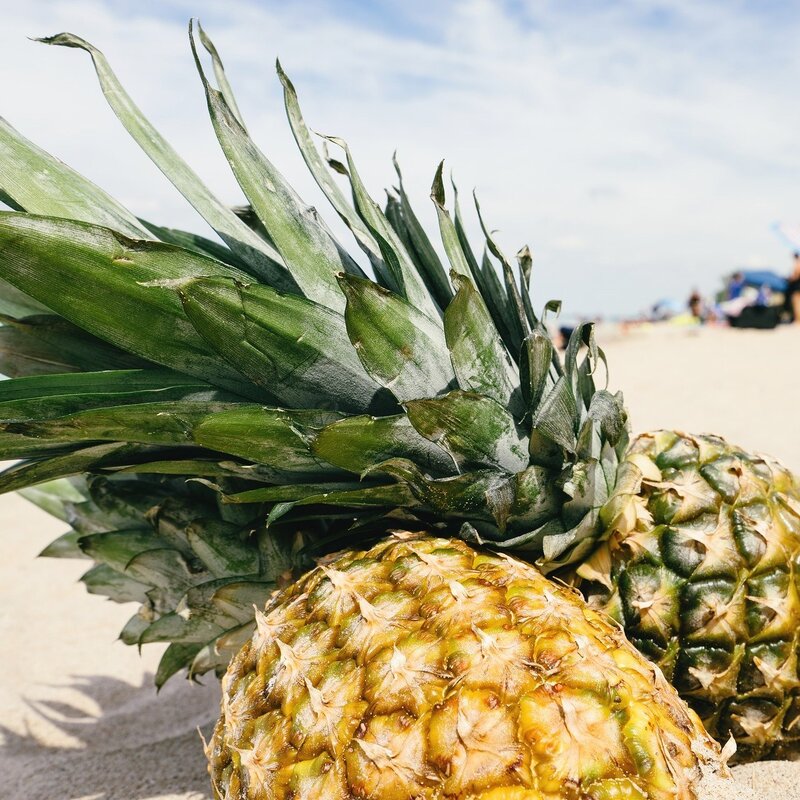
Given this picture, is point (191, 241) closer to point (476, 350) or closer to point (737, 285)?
point (476, 350)

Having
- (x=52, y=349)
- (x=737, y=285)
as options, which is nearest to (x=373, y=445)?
(x=52, y=349)

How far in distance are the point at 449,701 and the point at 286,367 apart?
0.78 meters

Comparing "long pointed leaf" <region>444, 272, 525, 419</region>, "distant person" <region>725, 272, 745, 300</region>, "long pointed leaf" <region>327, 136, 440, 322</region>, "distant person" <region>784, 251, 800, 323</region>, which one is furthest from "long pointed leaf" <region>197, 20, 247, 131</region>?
"distant person" <region>725, 272, 745, 300</region>

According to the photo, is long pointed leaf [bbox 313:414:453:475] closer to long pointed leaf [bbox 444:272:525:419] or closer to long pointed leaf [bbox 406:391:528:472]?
long pointed leaf [bbox 406:391:528:472]

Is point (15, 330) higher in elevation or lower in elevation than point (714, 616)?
higher

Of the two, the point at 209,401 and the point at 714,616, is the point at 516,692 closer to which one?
the point at 714,616

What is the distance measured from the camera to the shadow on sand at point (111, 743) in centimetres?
273

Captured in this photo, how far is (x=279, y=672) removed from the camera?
1.66 m

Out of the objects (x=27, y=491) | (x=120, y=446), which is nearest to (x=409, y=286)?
(x=120, y=446)

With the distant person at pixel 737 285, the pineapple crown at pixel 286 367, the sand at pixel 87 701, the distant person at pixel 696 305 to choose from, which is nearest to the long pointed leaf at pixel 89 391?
the pineapple crown at pixel 286 367

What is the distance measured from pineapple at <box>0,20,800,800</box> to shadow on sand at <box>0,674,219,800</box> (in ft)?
2.78

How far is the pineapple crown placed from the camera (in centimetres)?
165

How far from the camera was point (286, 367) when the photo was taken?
1.75 metres

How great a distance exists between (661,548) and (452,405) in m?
0.72
